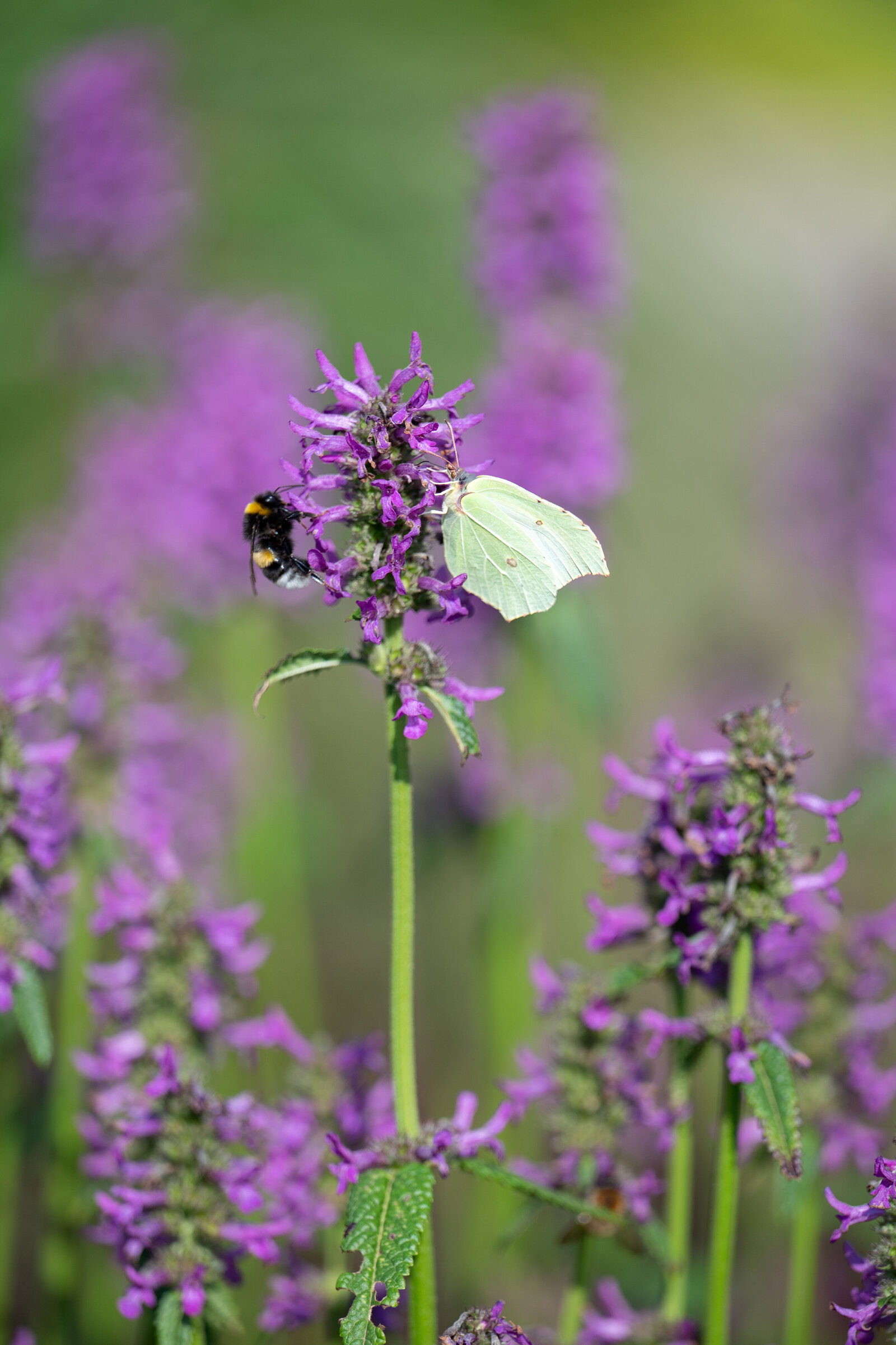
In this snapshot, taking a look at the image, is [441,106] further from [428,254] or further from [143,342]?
[143,342]

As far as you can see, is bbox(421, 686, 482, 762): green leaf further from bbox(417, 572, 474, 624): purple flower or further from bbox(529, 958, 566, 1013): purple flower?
bbox(529, 958, 566, 1013): purple flower

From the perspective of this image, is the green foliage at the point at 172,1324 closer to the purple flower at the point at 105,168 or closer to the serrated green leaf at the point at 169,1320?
the serrated green leaf at the point at 169,1320

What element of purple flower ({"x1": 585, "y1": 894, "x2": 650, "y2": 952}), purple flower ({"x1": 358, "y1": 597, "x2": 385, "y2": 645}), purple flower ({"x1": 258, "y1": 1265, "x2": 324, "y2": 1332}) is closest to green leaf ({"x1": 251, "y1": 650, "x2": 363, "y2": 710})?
purple flower ({"x1": 358, "y1": 597, "x2": 385, "y2": 645})

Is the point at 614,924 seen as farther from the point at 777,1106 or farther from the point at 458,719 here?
the point at 458,719

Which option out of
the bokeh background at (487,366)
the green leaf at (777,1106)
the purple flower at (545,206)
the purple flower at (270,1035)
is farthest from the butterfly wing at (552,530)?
the purple flower at (545,206)

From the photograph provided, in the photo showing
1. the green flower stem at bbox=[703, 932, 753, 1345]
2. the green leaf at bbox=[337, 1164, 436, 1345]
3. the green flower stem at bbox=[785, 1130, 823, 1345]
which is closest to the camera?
the green leaf at bbox=[337, 1164, 436, 1345]

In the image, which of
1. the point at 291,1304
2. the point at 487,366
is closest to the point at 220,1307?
the point at 291,1304
